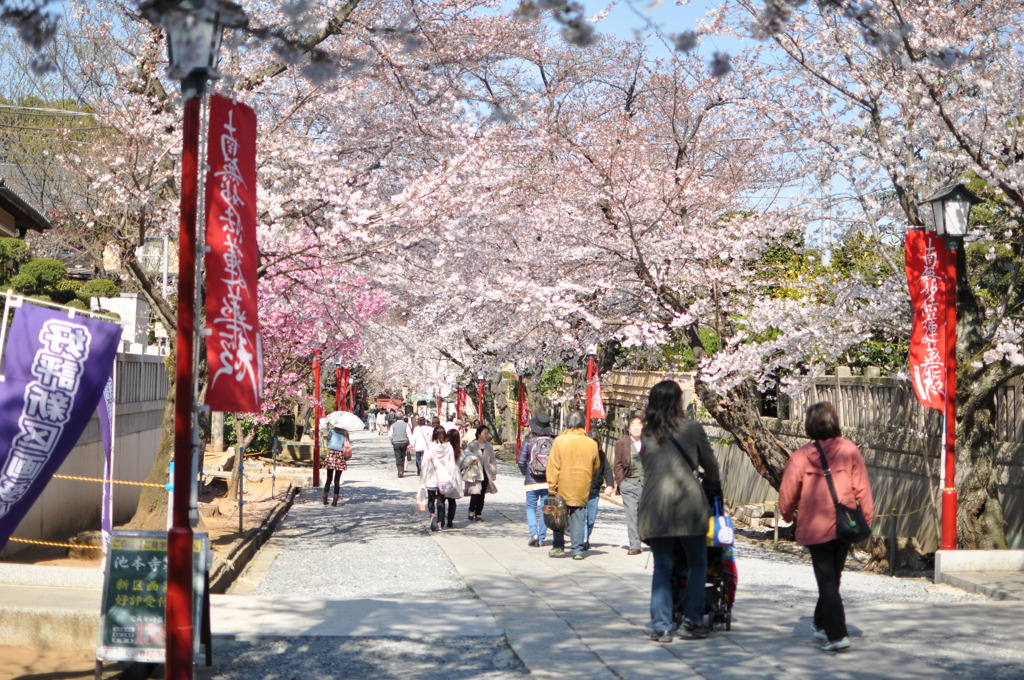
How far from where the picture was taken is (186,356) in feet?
18.9

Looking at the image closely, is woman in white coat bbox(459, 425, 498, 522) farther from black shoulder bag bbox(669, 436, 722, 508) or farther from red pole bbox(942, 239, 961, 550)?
black shoulder bag bbox(669, 436, 722, 508)

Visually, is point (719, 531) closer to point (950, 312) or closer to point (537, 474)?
point (950, 312)

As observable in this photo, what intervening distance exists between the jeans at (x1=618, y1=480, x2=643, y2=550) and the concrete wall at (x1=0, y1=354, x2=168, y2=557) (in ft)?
20.8

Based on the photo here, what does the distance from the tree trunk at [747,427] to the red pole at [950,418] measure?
4874 millimetres

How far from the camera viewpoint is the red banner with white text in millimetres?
11906

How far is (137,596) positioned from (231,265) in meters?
2.26

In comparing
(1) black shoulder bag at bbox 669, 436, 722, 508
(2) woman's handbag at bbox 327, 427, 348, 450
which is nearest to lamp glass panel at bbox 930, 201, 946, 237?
(1) black shoulder bag at bbox 669, 436, 722, 508

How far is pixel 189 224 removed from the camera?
233 inches

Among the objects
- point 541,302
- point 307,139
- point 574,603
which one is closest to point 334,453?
point 541,302

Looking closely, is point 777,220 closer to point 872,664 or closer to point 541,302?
point 541,302

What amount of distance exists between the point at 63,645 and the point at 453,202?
8769mm

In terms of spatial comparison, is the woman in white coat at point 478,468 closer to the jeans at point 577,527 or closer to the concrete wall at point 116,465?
the jeans at point 577,527

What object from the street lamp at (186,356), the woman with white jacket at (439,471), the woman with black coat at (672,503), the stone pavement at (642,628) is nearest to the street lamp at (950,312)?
the stone pavement at (642,628)

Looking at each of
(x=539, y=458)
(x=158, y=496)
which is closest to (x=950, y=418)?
(x=539, y=458)
